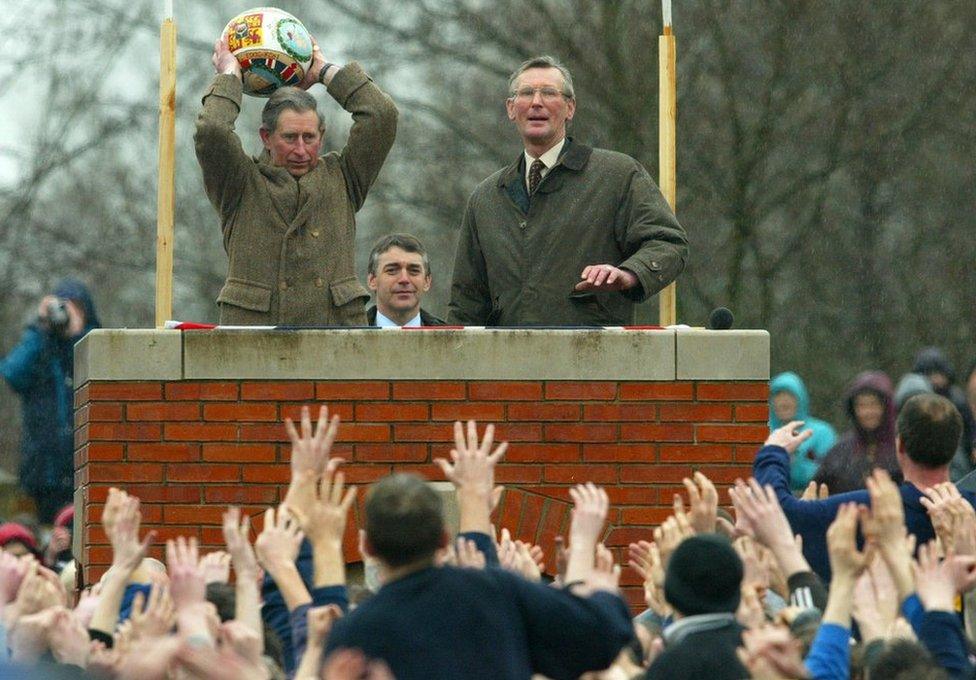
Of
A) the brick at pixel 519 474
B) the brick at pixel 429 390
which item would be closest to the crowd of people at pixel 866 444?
the brick at pixel 519 474

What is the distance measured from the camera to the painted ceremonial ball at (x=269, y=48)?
10.3 meters

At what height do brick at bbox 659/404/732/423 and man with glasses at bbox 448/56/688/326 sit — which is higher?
man with glasses at bbox 448/56/688/326

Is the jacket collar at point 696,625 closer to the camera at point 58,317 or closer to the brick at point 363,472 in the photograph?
the brick at point 363,472

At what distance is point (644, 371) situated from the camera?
32.8ft

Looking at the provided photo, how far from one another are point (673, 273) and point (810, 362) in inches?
427

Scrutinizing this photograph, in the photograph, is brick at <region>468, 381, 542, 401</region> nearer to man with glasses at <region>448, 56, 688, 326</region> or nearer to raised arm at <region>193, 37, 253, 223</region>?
man with glasses at <region>448, 56, 688, 326</region>

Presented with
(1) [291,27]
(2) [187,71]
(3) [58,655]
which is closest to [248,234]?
(1) [291,27]

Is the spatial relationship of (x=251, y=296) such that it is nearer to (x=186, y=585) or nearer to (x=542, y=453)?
(x=542, y=453)

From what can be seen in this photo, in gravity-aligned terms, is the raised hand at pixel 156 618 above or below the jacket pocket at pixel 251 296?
below

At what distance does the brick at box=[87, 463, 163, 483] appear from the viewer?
991 cm

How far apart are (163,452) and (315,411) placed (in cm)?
61

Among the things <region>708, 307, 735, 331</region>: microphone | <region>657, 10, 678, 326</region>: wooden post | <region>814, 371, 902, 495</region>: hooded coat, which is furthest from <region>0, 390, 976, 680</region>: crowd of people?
<region>814, 371, 902, 495</region>: hooded coat

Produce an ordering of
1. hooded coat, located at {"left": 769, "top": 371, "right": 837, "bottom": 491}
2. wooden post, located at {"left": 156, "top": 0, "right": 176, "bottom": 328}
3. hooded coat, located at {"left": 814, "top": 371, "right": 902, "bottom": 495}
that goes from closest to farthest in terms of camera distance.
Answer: wooden post, located at {"left": 156, "top": 0, "right": 176, "bottom": 328} → hooded coat, located at {"left": 814, "top": 371, "right": 902, "bottom": 495} → hooded coat, located at {"left": 769, "top": 371, "right": 837, "bottom": 491}

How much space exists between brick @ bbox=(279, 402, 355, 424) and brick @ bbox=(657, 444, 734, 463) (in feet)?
3.99
